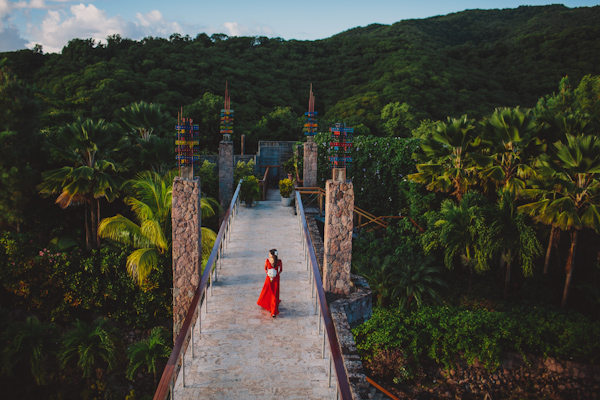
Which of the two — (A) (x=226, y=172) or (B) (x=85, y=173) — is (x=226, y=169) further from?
(B) (x=85, y=173)

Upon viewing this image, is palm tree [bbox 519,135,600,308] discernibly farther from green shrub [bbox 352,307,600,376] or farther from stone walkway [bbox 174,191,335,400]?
stone walkway [bbox 174,191,335,400]

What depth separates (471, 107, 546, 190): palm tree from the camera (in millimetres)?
14836

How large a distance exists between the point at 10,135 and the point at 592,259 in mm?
21163

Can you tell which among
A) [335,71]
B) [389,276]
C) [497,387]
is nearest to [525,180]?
[389,276]

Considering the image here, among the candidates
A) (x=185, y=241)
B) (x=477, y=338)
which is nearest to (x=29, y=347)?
(x=185, y=241)

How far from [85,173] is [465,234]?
1328 cm

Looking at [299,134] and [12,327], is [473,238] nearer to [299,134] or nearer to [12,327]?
[12,327]

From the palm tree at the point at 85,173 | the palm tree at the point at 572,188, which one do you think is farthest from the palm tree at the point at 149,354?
the palm tree at the point at 572,188


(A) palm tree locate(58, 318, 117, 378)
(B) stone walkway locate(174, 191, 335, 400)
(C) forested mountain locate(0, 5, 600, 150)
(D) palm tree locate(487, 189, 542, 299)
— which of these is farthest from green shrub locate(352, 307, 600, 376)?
(C) forested mountain locate(0, 5, 600, 150)

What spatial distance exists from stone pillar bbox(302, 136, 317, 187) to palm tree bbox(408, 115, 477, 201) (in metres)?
4.22

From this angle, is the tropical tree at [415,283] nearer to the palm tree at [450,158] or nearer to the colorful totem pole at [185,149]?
the palm tree at [450,158]

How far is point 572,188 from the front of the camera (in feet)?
41.8

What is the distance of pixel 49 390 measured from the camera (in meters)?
13.6

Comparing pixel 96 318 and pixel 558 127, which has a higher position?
pixel 558 127
